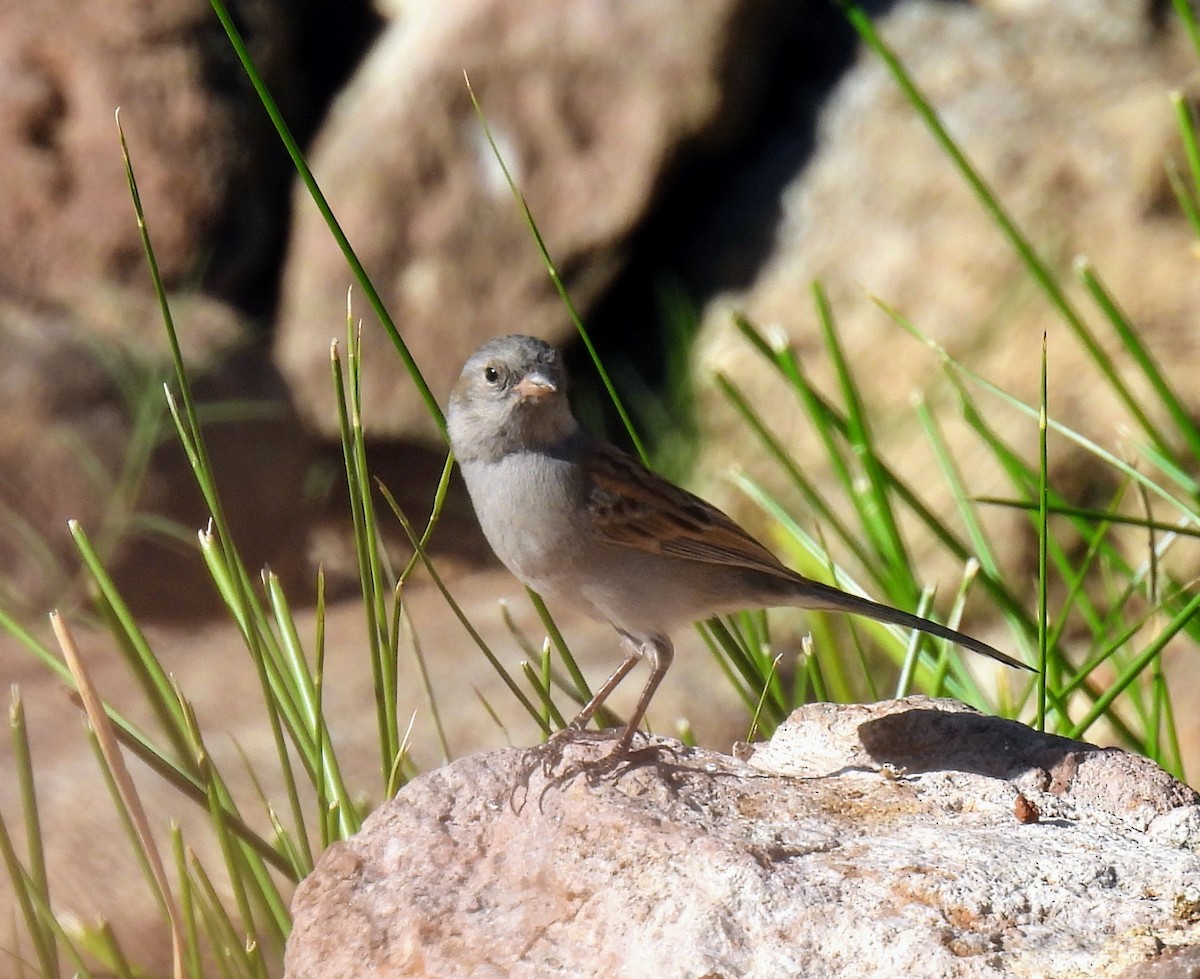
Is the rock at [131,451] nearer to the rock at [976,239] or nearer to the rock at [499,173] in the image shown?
the rock at [499,173]

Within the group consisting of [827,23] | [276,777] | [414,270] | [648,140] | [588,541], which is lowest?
[276,777]

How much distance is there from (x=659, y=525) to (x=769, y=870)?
1.33m

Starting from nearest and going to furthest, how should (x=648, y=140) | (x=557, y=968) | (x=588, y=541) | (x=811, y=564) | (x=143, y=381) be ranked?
1. (x=557, y=968)
2. (x=588, y=541)
3. (x=811, y=564)
4. (x=143, y=381)
5. (x=648, y=140)

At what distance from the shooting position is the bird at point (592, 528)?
3217 millimetres

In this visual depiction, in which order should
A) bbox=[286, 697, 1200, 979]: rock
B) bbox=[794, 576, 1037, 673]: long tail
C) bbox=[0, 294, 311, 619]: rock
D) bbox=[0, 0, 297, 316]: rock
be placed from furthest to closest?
bbox=[0, 0, 297, 316]: rock
bbox=[0, 294, 311, 619]: rock
bbox=[794, 576, 1037, 673]: long tail
bbox=[286, 697, 1200, 979]: rock

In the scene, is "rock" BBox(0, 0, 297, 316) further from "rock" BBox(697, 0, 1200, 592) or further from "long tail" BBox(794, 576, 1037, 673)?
"long tail" BBox(794, 576, 1037, 673)

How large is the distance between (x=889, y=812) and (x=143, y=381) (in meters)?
4.60

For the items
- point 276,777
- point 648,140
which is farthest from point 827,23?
point 276,777

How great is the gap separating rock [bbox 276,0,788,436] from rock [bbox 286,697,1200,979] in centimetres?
429

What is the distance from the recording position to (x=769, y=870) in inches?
80.8

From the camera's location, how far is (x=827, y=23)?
691cm

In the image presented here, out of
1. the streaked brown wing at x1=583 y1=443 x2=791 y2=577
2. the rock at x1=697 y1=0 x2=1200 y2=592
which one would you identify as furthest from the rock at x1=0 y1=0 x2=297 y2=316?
the streaked brown wing at x1=583 y1=443 x2=791 y2=577

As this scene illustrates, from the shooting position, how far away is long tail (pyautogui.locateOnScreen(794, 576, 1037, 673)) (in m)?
2.96

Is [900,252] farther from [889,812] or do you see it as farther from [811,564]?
[889,812]
